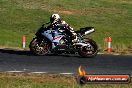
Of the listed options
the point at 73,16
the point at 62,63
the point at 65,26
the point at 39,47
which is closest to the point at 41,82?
the point at 62,63

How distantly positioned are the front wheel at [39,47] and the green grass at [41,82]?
506 centimetres

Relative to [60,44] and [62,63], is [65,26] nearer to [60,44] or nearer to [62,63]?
[60,44]

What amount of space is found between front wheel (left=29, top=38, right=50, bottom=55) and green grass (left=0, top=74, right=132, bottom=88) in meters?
5.06

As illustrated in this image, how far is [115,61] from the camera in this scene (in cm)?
1992

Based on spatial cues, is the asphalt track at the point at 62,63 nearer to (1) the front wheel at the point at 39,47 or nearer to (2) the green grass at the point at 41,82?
(1) the front wheel at the point at 39,47

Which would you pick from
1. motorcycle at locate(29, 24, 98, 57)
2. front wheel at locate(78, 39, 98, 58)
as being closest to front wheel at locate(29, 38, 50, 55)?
motorcycle at locate(29, 24, 98, 57)

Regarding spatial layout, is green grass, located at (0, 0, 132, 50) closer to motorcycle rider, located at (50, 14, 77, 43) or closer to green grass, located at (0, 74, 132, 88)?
motorcycle rider, located at (50, 14, 77, 43)

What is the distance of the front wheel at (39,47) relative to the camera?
20.9 m

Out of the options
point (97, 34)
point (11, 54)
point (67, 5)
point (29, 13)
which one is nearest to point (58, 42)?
point (11, 54)

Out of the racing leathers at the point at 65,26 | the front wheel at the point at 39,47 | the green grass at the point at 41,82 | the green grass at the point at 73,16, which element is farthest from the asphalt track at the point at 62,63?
the green grass at the point at 73,16

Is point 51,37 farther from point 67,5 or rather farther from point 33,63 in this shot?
point 67,5

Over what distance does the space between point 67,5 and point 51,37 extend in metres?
36.9

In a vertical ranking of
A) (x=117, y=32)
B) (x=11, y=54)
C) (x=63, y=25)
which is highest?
(x=63, y=25)

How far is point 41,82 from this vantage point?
1428 cm
